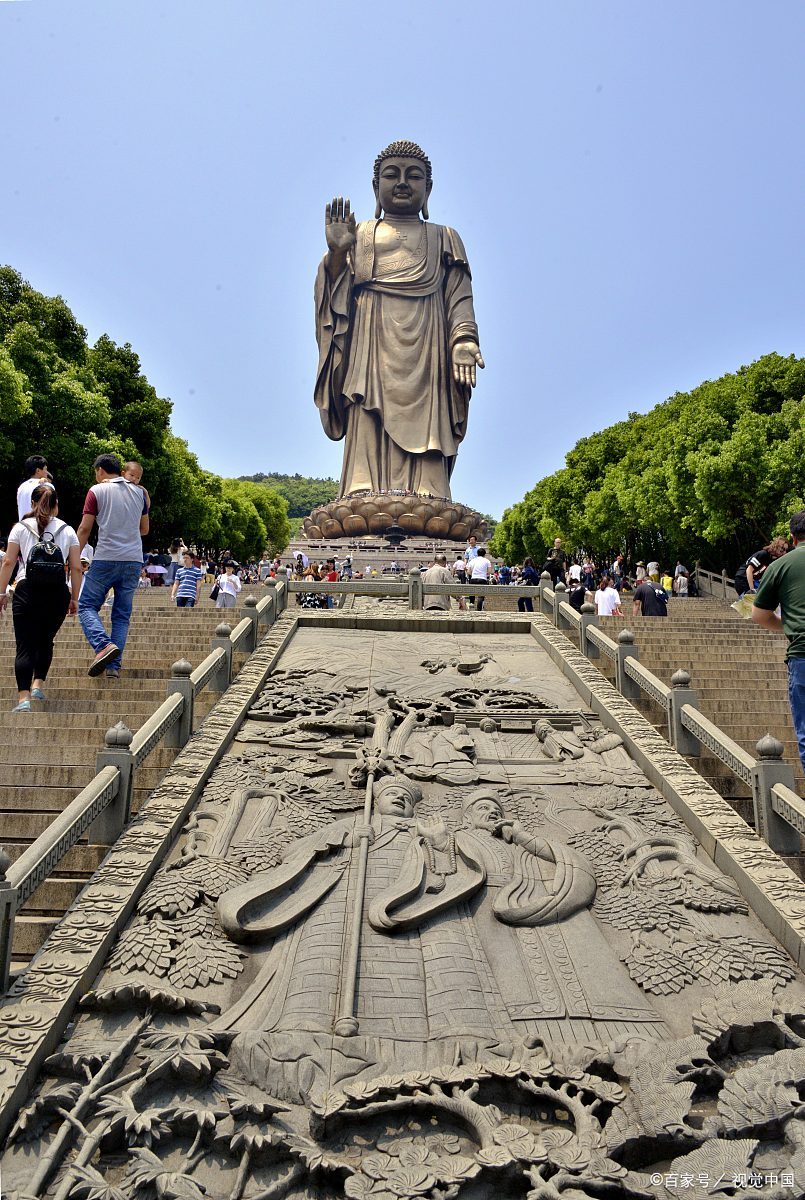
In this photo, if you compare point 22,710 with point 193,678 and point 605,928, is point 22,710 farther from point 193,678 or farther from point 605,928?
point 605,928

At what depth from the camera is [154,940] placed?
4.38 m

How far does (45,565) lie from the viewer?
684 cm

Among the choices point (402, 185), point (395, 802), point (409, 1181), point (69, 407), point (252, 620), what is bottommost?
point (409, 1181)

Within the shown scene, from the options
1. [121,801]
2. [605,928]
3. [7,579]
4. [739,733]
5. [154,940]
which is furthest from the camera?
[739,733]

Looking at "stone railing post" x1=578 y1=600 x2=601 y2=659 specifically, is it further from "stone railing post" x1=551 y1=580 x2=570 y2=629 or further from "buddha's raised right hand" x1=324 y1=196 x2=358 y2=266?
"buddha's raised right hand" x1=324 y1=196 x2=358 y2=266

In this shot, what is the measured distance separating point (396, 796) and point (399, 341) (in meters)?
23.4

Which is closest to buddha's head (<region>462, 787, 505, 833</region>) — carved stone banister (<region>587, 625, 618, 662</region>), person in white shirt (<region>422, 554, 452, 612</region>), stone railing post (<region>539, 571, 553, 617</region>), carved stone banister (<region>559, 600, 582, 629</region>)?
carved stone banister (<region>587, 625, 618, 662</region>)

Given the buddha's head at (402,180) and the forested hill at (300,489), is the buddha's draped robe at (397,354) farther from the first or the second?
the forested hill at (300,489)

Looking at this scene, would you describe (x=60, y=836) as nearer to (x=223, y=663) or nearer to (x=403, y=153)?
(x=223, y=663)

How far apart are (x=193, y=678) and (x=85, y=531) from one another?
1.60 meters

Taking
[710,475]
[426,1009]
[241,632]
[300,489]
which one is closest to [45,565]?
[241,632]

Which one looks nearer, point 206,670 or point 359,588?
point 206,670

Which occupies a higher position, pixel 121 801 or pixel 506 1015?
pixel 121 801

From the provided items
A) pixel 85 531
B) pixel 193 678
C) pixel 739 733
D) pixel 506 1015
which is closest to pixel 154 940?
pixel 506 1015
